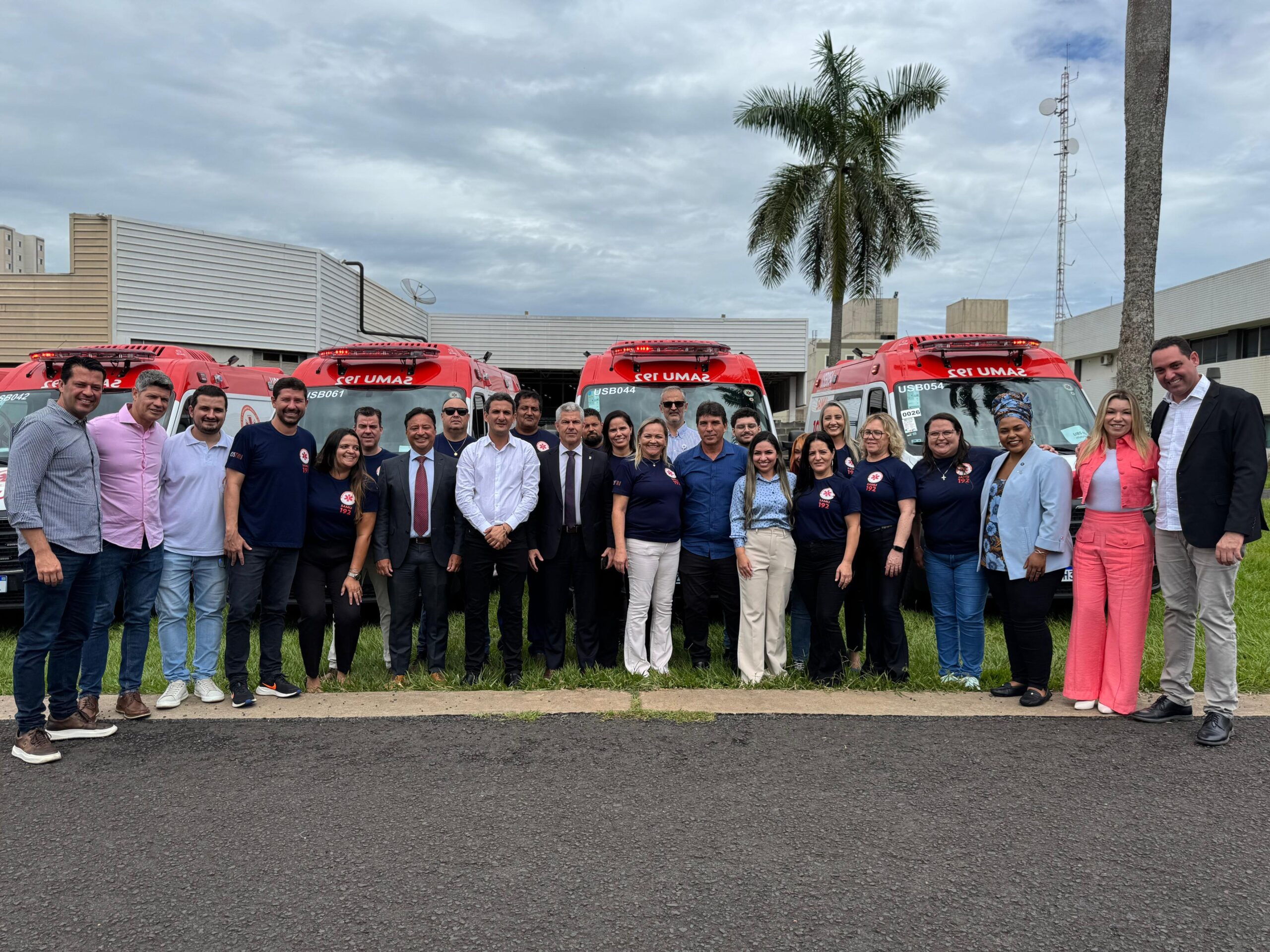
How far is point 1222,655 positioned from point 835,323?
1547 cm

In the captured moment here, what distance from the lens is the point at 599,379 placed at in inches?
355

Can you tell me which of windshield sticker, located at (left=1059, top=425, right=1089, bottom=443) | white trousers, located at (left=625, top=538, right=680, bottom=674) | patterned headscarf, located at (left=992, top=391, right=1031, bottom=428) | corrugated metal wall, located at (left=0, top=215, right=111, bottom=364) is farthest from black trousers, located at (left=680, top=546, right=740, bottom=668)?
corrugated metal wall, located at (left=0, top=215, right=111, bottom=364)

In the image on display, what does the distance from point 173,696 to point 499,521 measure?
2.30 m

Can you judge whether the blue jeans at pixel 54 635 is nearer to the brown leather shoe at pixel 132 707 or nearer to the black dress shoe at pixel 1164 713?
the brown leather shoe at pixel 132 707

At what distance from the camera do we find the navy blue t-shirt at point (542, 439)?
6.35 metres

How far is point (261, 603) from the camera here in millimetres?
5871

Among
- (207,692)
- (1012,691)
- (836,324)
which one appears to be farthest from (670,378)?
(836,324)

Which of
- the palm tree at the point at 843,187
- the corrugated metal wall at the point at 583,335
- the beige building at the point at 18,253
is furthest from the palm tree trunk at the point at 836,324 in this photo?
the beige building at the point at 18,253

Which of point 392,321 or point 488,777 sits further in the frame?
point 392,321

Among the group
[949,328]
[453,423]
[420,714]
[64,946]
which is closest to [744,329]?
[949,328]

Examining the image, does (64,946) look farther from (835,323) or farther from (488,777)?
(835,323)

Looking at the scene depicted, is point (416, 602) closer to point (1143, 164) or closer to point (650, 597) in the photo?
point (650, 597)

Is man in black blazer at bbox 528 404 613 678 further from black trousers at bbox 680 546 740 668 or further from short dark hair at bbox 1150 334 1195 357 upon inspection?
short dark hair at bbox 1150 334 1195 357

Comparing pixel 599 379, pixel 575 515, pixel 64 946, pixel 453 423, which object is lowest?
pixel 64 946
